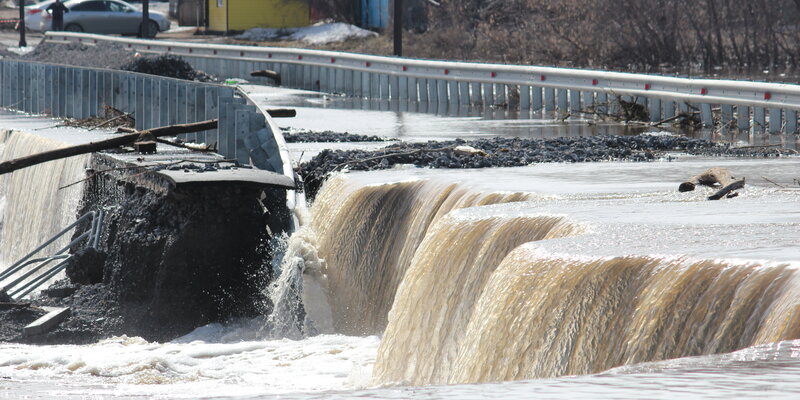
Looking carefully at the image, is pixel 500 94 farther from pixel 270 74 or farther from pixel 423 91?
pixel 270 74

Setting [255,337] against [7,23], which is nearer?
[255,337]

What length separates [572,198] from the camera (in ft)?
36.8

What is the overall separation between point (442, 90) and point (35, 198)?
897 cm

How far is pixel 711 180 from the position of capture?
462 inches

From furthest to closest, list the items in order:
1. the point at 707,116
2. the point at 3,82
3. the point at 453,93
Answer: the point at 3,82 → the point at 453,93 → the point at 707,116

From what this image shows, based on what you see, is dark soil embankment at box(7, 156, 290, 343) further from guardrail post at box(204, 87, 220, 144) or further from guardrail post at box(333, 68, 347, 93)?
guardrail post at box(333, 68, 347, 93)

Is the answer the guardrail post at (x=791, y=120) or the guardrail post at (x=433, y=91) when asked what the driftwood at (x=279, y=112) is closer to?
the guardrail post at (x=791, y=120)

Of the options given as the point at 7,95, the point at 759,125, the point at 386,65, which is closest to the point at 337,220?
the point at 759,125

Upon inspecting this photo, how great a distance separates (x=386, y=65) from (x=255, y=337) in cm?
1519

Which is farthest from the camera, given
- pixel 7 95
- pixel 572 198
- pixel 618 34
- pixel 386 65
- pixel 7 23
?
pixel 7 23

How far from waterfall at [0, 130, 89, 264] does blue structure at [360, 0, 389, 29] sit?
3008cm

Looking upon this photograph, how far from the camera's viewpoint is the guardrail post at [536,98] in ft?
80.5

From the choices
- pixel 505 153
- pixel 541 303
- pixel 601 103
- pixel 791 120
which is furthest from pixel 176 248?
pixel 601 103

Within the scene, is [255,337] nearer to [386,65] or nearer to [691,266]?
[691,266]
